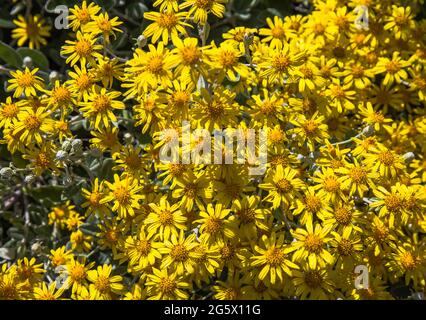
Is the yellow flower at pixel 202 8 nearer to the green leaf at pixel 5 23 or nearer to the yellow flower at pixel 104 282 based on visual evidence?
the yellow flower at pixel 104 282

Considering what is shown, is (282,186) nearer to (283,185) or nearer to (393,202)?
(283,185)

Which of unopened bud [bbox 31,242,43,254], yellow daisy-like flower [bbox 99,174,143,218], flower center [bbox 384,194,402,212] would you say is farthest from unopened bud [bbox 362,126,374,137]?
unopened bud [bbox 31,242,43,254]

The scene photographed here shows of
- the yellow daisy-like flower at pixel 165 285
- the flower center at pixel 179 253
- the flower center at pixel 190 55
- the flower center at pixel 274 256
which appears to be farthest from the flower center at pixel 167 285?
the flower center at pixel 190 55

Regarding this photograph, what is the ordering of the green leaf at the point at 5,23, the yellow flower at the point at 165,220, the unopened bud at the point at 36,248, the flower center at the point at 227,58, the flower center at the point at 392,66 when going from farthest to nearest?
the green leaf at the point at 5,23, the flower center at the point at 392,66, the unopened bud at the point at 36,248, the yellow flower at the point at 165,220, the flower center at the point at 227,58

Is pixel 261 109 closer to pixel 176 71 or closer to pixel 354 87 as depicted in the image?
pixel 176 71

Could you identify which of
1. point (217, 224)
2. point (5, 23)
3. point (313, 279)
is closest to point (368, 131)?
point (313, 279)
